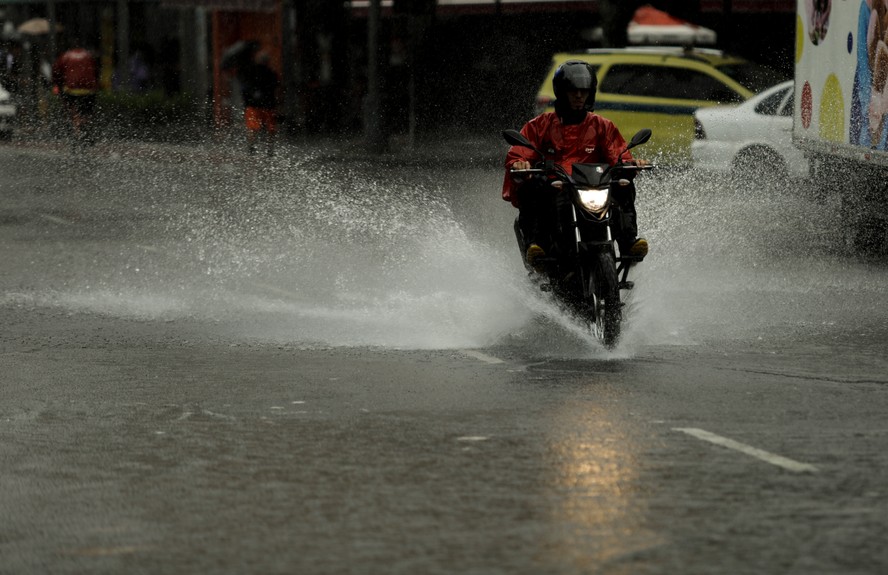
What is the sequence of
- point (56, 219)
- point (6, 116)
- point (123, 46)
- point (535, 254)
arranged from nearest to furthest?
point (535, 254), point (56, 219), point (6, 116), point (123, 46)

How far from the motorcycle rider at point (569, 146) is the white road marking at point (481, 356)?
2.41 ft

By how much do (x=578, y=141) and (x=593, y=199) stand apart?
1.98 feet

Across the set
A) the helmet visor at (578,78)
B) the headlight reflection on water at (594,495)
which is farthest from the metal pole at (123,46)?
the headlight reflection on water at (594,495)

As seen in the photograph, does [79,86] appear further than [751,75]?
Yes

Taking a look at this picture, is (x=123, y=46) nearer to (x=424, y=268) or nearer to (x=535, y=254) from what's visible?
(x=424, y=268)

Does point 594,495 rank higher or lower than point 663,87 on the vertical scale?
higher

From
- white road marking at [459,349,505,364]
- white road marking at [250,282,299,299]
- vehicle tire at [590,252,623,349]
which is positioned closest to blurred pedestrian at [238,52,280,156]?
white road marking at [250,282,299,299]

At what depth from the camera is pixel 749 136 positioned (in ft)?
71.8

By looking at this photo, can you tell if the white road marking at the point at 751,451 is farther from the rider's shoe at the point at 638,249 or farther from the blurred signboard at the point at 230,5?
the blurred signboard at the point at 230,5

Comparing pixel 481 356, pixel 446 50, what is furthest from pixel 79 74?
pixel 481 356

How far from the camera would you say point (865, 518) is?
6.07 meters

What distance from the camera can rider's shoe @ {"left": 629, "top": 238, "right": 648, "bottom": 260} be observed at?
10438 mm

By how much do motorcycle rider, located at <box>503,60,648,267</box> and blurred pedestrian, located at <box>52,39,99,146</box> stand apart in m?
24.9

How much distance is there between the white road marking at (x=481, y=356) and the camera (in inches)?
380
